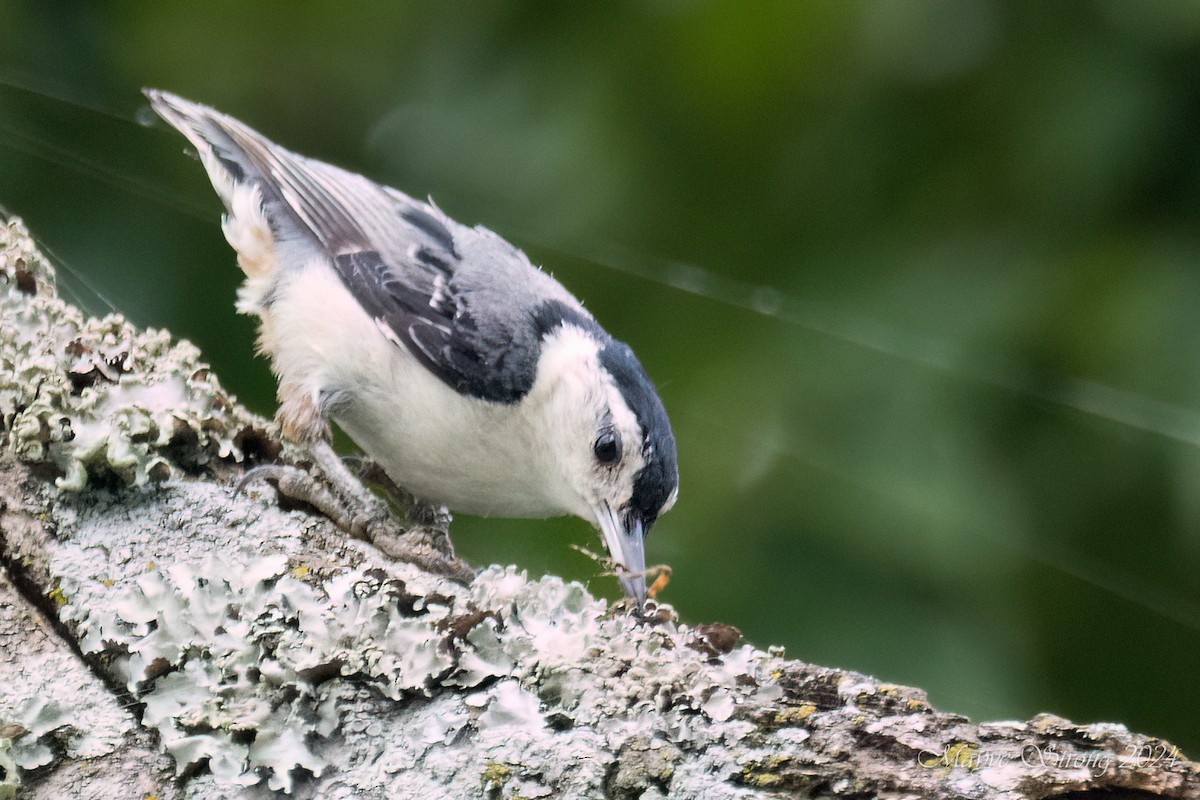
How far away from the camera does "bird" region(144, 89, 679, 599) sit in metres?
1.69

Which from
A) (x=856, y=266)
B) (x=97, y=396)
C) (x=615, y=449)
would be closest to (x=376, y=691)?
(x=97, y=396)

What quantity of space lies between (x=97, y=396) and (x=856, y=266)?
128 centimetres

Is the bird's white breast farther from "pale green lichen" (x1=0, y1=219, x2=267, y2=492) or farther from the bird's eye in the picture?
"pale green lichen" (x1=0, y1=219, x2=267, y2=492)

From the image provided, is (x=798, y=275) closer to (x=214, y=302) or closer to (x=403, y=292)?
(x=403, y=292)

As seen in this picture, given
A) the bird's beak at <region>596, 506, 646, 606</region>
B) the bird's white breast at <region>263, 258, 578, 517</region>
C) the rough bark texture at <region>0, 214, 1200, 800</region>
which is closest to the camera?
the rough bark texture at <region>0, 214, 1200, 800</region>

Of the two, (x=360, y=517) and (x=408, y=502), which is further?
(x=408, y=502)

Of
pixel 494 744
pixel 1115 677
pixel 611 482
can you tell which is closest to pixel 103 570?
pixel 494 744

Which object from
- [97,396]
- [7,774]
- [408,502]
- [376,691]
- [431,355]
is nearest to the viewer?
[7,774]

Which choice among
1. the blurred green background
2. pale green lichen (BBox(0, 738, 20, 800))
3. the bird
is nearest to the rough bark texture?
pale green lichen (BBox(0, 738, 20, 800))

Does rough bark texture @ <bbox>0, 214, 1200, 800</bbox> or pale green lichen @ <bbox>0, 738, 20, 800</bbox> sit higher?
rough bark texture @ <bbox>0, 214, 1200, 800</bbox>

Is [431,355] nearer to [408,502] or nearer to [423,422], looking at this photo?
[423,422]

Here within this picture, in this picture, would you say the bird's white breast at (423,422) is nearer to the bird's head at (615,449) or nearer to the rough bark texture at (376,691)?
the bird's head at (615,449)

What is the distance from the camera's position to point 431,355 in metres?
1.78

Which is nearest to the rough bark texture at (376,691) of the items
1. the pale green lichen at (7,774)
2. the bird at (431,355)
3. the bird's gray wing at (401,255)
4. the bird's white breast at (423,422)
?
the pale green lichen at (7,774)
